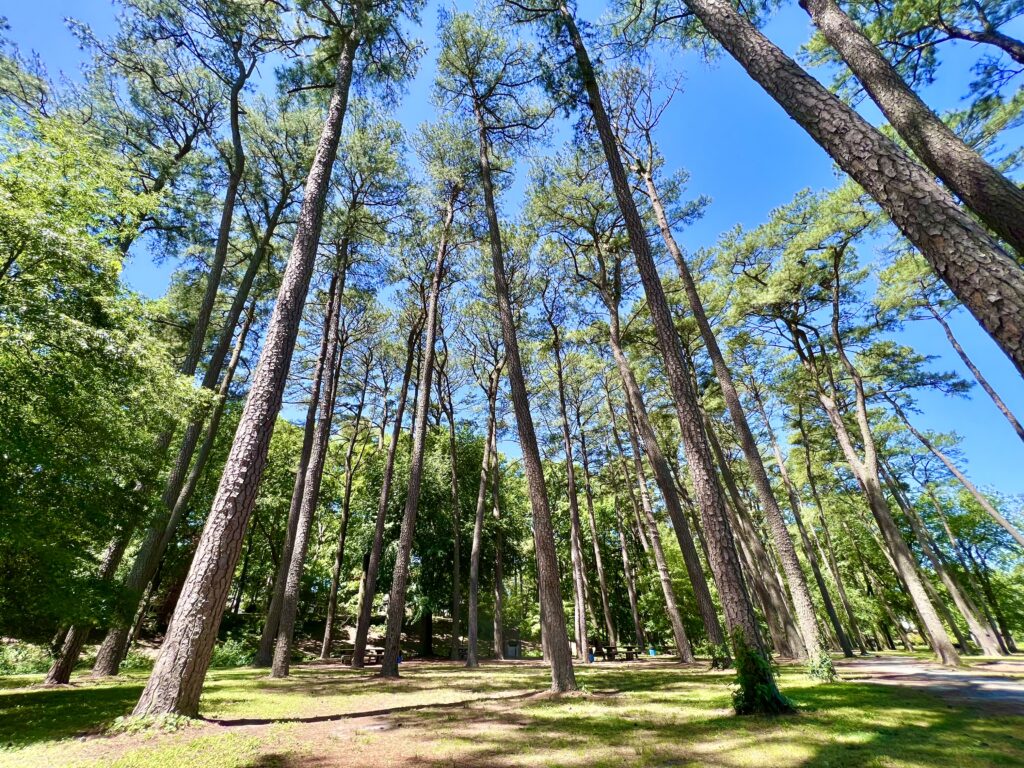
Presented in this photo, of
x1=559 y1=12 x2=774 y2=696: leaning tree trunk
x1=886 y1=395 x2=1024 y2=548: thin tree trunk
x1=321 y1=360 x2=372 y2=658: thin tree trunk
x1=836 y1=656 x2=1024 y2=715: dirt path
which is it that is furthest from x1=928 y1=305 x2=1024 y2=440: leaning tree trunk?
x1=321 y1=360 x2=372 y2=658: thin tree trunk

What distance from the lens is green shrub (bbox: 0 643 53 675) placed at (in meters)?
10.5

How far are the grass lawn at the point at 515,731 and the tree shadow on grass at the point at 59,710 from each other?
0.02 metres

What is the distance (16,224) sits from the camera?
5246 millimetres

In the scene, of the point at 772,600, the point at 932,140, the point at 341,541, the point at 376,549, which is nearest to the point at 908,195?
the point at 932,140

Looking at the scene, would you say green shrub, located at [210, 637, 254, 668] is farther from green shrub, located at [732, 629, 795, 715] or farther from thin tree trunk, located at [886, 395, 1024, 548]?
thin tree trunk, located at [886, 395, 1024, 548]

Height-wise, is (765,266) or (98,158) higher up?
(765,266)

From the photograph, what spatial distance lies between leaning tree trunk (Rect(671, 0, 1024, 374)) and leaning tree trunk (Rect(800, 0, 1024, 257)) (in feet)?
2.13

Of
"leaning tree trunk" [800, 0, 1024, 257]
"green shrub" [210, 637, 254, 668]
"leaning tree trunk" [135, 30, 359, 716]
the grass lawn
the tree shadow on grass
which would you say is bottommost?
the grass lawn

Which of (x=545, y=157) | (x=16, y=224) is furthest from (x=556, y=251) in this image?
(x=16, y=224)

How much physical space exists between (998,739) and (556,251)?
13756mm

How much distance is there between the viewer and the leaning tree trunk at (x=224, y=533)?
4.21m

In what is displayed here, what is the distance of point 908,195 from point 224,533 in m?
6.93

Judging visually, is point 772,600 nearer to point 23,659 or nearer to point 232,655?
point 232,655

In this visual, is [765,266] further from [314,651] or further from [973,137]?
[314,651]
